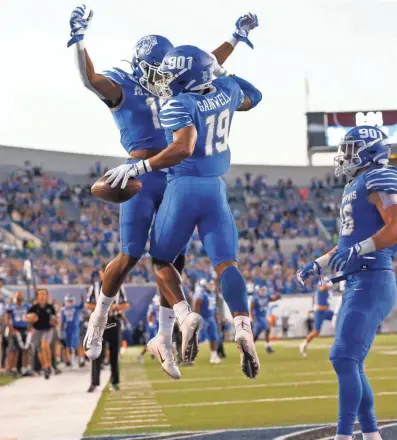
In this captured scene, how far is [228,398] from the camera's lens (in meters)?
11.1

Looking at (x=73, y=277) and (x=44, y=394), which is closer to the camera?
(x=44, y=394)

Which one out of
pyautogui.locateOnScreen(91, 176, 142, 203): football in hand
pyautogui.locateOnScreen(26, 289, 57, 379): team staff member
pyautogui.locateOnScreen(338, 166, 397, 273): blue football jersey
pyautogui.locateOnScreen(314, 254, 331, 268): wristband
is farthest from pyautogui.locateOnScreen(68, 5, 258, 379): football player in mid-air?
pyautogui.locateOnScreen(26, 289, 57, 379): team staff member

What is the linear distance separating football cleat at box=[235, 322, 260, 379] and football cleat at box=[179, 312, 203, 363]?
20cm

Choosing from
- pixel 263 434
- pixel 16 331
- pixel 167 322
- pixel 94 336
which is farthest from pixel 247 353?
pixel 16 331

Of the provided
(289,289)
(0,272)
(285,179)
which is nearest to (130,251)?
(0,272)

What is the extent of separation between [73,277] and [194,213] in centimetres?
2229

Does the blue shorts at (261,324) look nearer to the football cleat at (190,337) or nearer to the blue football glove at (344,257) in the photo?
the blue football glove at (344,257)

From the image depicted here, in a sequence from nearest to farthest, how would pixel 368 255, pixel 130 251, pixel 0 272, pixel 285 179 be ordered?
1. pixel 130 251
2. pixel 368 255
3. pixel 0 272
4. pixel 285 179

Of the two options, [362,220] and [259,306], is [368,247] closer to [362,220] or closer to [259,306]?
[362,220]

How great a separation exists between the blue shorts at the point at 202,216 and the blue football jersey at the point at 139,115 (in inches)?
16.3

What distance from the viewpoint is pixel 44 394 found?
1232 cm

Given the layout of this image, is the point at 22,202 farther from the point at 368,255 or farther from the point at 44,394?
the point at 368,255

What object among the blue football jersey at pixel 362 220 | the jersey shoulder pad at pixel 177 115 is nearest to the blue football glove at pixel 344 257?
the blue football jersey at pixel 362 220

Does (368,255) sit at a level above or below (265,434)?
above
